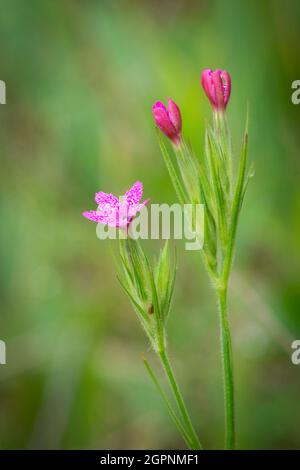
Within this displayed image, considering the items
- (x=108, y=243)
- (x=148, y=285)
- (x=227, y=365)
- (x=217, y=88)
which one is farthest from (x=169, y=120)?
(x=108, y=243)

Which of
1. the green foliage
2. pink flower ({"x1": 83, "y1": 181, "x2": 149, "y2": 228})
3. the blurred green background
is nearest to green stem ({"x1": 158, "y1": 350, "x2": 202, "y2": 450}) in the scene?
the green foliage

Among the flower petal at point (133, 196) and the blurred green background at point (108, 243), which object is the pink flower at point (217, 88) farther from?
the blurred green background at point (108, 243)

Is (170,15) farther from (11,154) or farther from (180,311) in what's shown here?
(180,311)

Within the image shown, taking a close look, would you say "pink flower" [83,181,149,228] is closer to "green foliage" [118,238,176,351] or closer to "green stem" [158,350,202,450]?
"green foliage" [118,238,176,351]

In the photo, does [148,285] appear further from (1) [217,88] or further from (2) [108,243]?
(2) [108,243]

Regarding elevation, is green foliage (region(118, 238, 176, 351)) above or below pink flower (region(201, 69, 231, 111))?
below

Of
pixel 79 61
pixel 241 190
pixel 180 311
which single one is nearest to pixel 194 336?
pixel 180 311

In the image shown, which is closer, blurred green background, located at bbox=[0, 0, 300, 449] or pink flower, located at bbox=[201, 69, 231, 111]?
pink flower, located at bbox=[201, 69, 231, 111]
